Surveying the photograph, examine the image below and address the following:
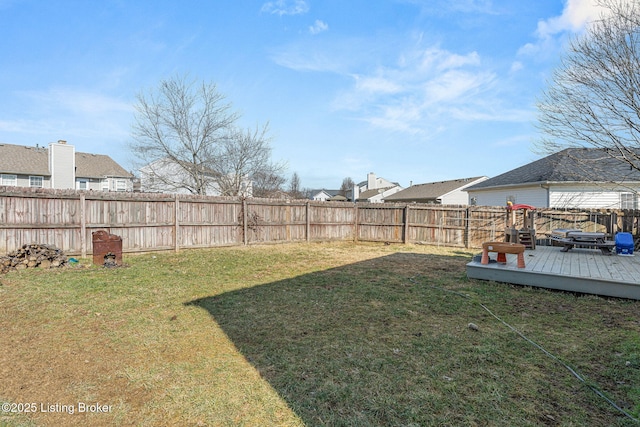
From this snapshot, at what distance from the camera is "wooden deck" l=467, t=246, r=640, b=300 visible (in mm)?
5227

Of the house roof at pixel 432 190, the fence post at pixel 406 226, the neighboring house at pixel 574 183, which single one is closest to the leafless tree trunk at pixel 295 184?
the house roof at pixel 432 190

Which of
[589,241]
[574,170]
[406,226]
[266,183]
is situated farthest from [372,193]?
[589,241]

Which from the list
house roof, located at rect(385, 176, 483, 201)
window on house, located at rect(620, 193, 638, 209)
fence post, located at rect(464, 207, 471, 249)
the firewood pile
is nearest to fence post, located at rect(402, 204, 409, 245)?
fence post, located at rect(464, 207, 471, 249)

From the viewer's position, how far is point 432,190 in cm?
3300

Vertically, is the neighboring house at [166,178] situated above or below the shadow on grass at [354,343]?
above

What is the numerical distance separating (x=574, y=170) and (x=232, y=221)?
45.0 feet

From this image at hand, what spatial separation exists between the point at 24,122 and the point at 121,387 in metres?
21.3

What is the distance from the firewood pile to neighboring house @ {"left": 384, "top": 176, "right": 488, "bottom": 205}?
86.7 ft

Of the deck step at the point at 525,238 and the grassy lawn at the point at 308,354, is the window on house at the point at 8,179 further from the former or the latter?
the deck step at the point at 525,238

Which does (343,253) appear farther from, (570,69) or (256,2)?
(570,69)

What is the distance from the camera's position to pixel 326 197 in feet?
→ 214

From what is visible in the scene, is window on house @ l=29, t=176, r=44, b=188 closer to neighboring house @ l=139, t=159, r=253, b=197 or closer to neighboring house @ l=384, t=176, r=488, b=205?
neighboring house @ l=139, t=159, r=253, b=197

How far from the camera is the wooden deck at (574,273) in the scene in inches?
206

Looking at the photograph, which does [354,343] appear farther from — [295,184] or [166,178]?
[295,184]
